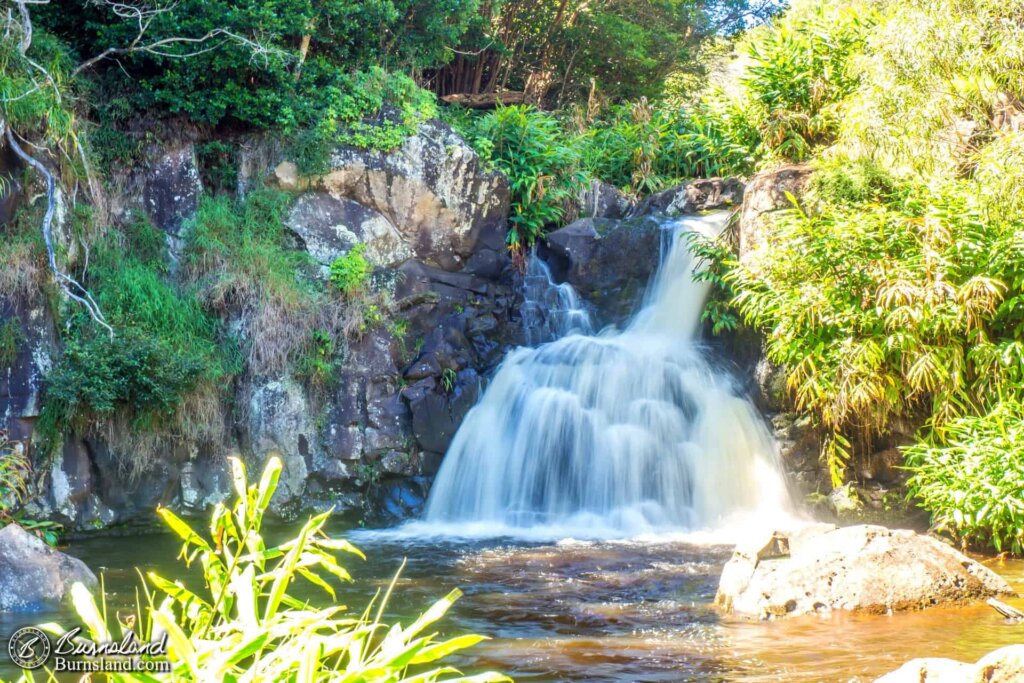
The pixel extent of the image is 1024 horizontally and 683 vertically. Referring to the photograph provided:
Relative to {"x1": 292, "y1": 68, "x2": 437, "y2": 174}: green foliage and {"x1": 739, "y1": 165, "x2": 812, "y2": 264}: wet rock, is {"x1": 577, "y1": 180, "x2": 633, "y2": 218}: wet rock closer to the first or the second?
{"x1": 292, "y1": 68, "x2": 437, "y2": 174}: green foliage

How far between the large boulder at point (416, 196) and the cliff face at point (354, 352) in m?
0.02

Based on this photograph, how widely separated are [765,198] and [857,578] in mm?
6026

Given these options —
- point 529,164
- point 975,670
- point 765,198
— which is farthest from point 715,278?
point 975,670

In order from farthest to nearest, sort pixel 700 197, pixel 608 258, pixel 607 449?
pixel 700 197, pixel 608 258, pixel 607 449

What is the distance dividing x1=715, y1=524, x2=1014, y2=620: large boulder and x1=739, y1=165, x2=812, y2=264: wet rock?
4953mm

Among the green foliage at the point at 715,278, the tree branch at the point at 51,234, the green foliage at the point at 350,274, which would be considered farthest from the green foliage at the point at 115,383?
→ the green foliage at the point at 715,278

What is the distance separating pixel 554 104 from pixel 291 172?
7.99m

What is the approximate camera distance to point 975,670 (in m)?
3.62

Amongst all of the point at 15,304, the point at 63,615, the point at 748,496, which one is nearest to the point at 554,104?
the point at 748,496

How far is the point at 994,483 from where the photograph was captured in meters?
7.81

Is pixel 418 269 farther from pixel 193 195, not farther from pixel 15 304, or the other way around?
pixel 15 304

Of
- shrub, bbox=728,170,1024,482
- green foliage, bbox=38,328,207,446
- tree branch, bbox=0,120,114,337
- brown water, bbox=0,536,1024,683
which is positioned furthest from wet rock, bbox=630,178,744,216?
tree branch, bbox=0,120,114,337

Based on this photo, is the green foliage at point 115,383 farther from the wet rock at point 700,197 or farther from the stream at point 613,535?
the wet rock at point 700,197

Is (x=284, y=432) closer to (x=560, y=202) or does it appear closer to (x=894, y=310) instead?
(x=560, y=202)
